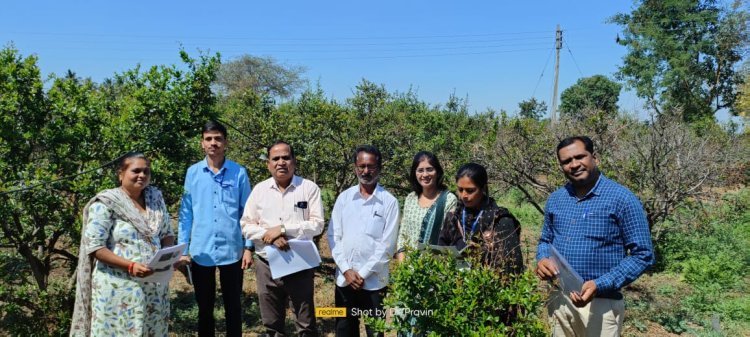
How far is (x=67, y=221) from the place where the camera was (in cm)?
361

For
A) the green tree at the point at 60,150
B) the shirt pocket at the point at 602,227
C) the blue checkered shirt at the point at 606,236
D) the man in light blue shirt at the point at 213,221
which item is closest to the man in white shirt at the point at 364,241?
the man in light blue shirt at the point at 213,221

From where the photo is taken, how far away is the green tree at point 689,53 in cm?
2356

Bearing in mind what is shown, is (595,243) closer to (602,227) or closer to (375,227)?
(602,227)

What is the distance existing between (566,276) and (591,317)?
1.23 feet

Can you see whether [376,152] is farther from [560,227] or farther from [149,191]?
[149,191]

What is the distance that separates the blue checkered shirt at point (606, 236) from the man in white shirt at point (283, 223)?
1633 mm

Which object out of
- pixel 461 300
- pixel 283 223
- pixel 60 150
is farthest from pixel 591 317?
pixel 60 150

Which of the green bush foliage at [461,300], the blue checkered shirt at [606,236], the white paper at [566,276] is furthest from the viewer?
the blue checkered shirt at [606,236]

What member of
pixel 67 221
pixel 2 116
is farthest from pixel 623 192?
pixel 2 116

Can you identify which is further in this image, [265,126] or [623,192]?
[265,126]

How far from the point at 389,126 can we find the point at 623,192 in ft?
14.6

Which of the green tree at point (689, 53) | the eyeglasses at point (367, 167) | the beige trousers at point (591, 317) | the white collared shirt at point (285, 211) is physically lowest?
the beige trousers at point (591, 317)

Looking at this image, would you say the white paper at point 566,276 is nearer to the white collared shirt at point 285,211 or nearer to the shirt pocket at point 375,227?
the shirt pocket at point 375,227

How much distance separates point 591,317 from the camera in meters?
2.64
